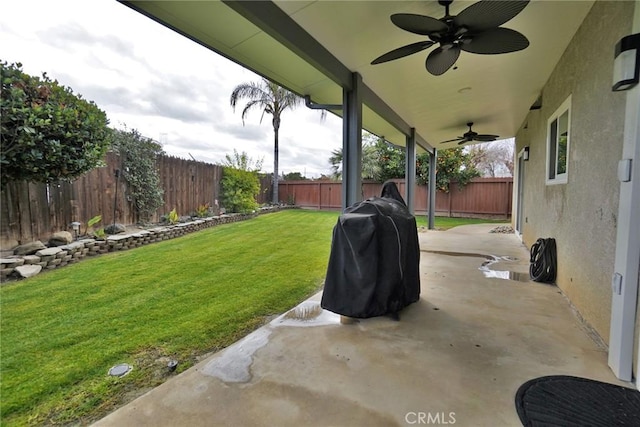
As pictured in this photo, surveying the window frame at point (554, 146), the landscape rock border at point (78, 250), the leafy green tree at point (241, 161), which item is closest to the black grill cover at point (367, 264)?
the window frame at point (554, 146)

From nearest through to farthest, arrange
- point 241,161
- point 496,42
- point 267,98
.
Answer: point 496,42
point 241,161
point 267,98

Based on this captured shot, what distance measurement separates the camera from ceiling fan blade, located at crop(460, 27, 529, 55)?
240 centimetres

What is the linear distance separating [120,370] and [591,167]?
13.5ft

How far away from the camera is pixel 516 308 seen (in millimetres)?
3043

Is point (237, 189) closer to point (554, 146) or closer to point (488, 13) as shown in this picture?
point (554, 146)

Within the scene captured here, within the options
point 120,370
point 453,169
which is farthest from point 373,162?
point 120,370

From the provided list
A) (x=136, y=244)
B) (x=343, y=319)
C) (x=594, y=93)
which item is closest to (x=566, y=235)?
(x=594, y=93)

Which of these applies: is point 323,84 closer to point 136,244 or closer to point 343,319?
point 343,319

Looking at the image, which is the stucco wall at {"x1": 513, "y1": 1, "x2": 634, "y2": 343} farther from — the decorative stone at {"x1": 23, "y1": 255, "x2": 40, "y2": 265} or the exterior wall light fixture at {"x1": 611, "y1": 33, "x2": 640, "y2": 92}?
the decorative stone at {"x1": 23, "y1": 255, "x2": 40, "y2": 265}

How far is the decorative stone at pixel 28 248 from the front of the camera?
4.16m

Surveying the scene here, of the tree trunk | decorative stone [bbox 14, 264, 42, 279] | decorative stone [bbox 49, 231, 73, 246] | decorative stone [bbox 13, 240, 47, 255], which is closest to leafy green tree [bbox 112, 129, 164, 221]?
decorative stone [bbox 49, 231, 73, 246]

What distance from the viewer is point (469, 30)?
2410 mm

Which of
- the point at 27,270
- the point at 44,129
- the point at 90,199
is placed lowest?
the point at 27,270

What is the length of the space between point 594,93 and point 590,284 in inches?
65.6
